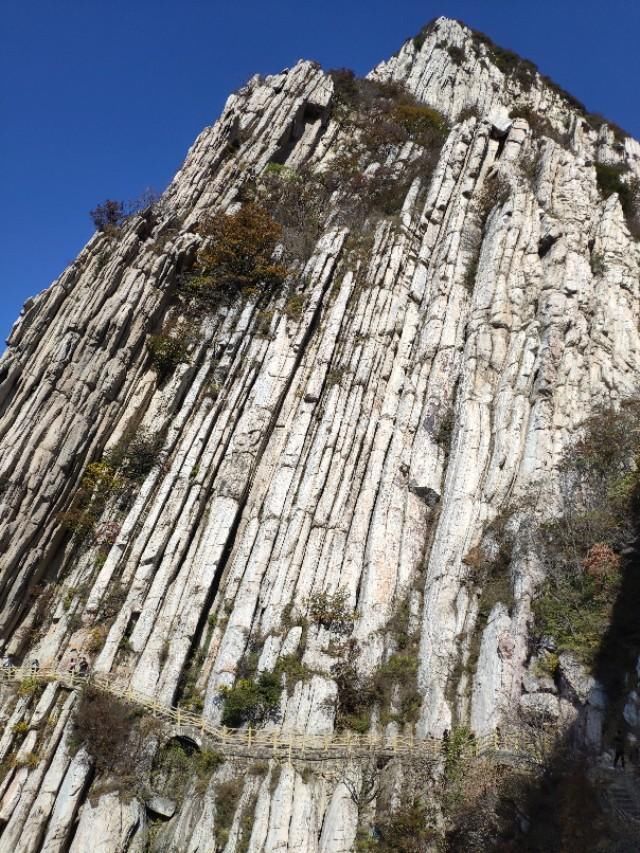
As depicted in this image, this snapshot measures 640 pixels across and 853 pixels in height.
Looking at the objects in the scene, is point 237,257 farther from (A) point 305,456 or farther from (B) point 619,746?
(B) point 619,746

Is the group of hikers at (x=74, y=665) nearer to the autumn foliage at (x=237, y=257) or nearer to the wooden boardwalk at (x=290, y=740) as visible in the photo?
the wooden boardwalk at (x=290, y=740)

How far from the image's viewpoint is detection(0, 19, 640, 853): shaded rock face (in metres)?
18.1

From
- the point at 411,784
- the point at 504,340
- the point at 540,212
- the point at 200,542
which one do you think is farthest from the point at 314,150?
the point at 411,784

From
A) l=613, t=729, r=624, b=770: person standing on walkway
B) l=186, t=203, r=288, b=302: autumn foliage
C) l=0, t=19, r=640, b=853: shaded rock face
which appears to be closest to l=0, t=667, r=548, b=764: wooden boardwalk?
l=0, t=19, r=640, b=853: shaded rock face

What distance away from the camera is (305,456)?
26.3 m

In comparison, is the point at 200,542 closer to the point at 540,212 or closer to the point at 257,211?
the point at 257,211

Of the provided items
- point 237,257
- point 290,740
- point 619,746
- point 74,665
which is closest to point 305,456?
point 290,740

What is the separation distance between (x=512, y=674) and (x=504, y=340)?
1461 cm

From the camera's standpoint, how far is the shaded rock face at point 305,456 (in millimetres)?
18125

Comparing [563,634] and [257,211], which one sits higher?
[257,211]

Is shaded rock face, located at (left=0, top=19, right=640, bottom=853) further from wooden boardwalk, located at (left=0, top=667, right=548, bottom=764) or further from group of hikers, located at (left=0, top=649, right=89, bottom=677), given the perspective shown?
wooden boardwalk, located at (left=0, top=667, right=548, bottom=764)

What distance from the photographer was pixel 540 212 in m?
32.2

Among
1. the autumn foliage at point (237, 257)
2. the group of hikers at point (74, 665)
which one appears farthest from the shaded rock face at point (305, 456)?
the autumn foliage at point (237, 257)

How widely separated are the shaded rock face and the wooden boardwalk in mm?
484
